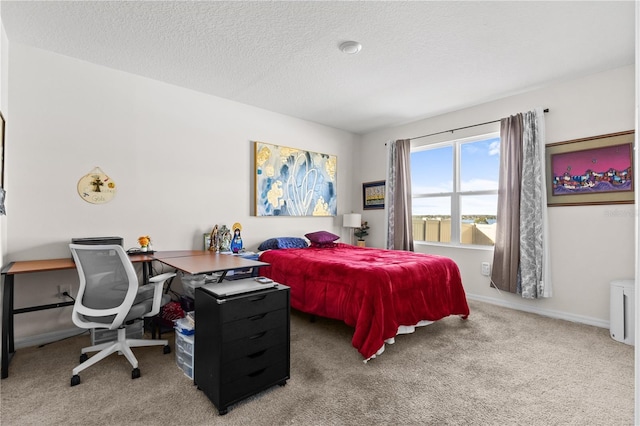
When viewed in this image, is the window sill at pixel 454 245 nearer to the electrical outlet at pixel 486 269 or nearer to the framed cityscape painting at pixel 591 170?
the electrical outlet at pixel 486 269

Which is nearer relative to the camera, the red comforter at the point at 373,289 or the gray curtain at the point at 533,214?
the red comforter at the point at 373,289

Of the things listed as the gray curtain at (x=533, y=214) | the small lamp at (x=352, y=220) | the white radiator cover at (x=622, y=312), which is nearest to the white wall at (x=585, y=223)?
the gray curtain at (x=533, y=214)

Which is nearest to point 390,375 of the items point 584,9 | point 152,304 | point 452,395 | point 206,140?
point 452,395

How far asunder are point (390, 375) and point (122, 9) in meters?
3.20

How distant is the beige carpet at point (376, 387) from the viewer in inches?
66.5

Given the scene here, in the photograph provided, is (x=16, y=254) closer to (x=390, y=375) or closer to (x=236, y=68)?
(x=236, y=68)

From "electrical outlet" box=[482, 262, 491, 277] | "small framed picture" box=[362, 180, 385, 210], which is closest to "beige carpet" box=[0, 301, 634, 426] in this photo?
"electrical outlet" box=[482, 262, 491, 277]

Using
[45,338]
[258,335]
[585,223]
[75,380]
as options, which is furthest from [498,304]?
[45,338]

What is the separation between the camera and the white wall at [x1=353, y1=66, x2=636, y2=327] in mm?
2990

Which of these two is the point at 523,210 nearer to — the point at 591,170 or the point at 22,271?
the point at 591,170

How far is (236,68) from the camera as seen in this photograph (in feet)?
10.00

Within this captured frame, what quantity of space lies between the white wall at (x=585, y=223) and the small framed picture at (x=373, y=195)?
1848 millimetres

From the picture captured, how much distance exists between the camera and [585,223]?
3.20m

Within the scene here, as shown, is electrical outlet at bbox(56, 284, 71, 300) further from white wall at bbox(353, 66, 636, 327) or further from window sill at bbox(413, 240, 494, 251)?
white wall at bbox(353, 66, 636, 327)
